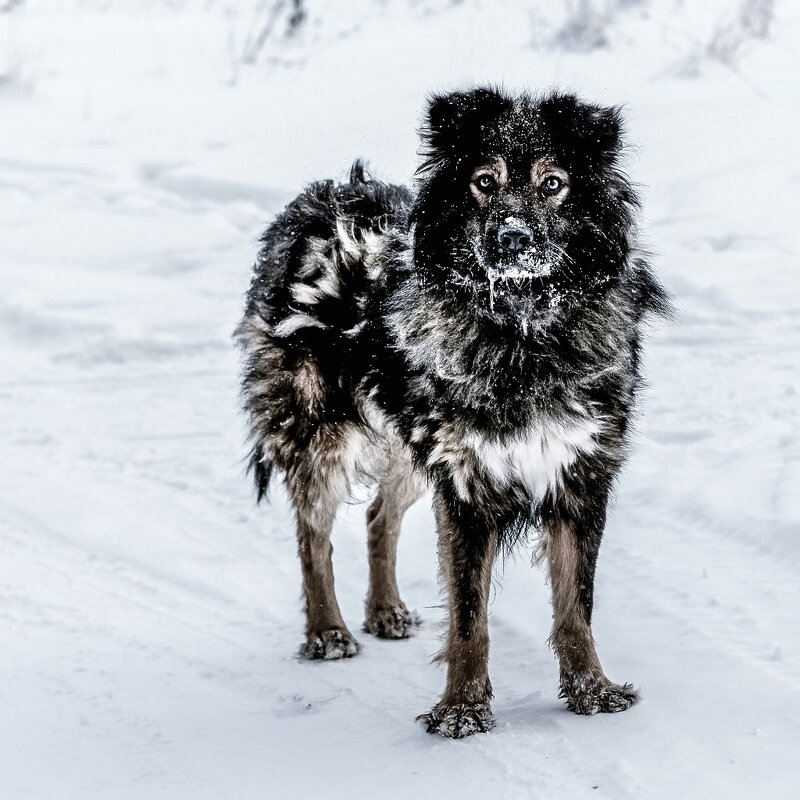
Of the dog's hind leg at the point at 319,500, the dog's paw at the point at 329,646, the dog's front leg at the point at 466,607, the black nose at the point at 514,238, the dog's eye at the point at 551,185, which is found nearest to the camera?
the black nose at the point at 514,238

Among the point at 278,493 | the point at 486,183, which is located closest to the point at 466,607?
the point at 486,183

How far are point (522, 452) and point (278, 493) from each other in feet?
8.50

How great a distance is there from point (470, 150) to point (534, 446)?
39.3 inches

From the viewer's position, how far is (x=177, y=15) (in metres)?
16.1

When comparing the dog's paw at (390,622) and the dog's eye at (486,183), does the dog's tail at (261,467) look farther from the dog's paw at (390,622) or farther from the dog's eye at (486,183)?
the dog's eye at (486,183)

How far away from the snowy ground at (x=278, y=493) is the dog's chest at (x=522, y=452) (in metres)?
0.80

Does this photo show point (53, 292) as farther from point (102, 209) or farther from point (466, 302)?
point (466, 302)

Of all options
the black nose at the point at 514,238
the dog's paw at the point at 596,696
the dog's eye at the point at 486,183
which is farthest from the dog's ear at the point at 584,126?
the dog's paw at the point at 596,696

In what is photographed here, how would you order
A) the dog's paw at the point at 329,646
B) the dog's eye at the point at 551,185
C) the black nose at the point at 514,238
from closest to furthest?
the black nose at the point at 514,238
the dog's eye at the point at 551,185
the dog's paw at the point at 329,646

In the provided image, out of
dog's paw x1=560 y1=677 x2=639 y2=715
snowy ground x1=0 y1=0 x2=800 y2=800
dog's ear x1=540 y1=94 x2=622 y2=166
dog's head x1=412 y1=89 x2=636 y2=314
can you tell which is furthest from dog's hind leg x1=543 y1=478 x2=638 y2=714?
dog's ear x1=540 y1=94 x2=622 y2=166

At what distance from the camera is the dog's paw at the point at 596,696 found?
12.7 ft

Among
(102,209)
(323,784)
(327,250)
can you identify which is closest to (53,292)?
(102,209)

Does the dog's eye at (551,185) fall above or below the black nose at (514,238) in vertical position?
above

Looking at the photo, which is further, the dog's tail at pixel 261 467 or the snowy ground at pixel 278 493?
the dog's tail at pixel 261 467
